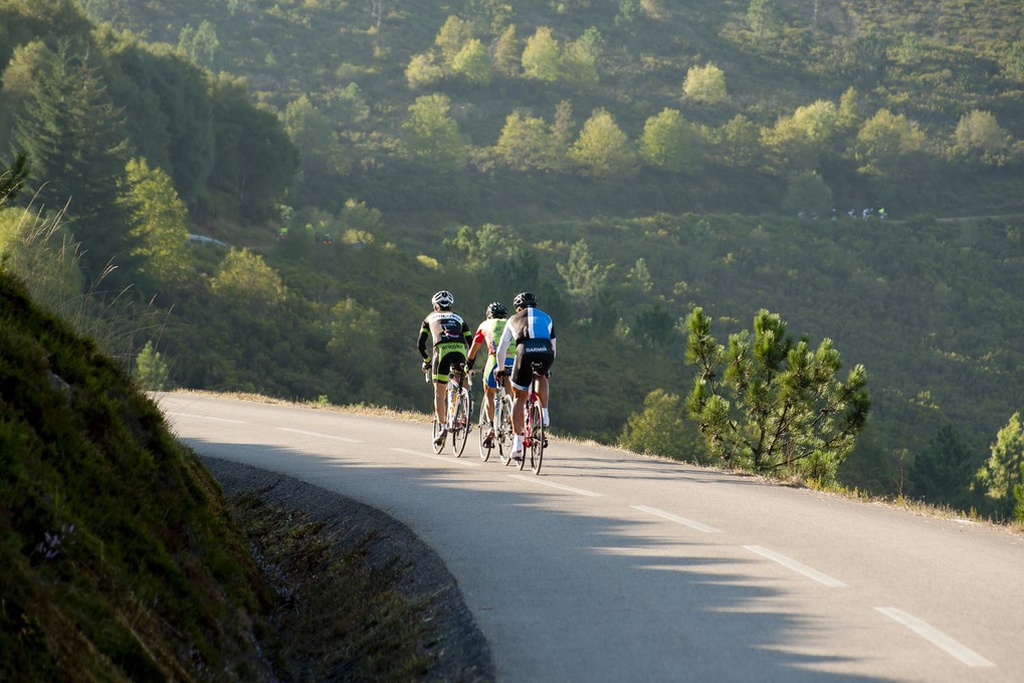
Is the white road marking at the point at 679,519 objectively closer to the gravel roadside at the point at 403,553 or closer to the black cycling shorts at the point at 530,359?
the gravel roadside at the point at 403,553

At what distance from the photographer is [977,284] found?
11056cm

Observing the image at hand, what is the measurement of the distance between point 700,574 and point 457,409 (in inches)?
299

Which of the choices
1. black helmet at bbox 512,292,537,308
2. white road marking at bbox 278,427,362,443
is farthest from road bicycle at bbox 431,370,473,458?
white road marking at bbox 278,427,362,443

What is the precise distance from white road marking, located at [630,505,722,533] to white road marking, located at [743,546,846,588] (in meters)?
0.84

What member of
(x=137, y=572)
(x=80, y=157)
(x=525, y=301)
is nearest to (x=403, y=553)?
(x=137, y=572)

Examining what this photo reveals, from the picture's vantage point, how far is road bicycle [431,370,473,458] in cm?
1498

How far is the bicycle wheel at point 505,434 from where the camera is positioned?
14469mm

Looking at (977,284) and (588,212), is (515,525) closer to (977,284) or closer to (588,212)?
(977,284)

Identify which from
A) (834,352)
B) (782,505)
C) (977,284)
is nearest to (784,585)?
(782,505)

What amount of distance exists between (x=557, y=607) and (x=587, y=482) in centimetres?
582

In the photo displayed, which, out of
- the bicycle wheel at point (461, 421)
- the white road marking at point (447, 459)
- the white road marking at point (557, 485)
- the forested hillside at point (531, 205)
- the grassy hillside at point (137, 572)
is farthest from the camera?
the forested hillside at point (531, 205)

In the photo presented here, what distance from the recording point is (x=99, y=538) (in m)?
6.55

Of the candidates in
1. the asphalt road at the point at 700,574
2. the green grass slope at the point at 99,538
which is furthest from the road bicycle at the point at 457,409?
the green grass slope at the point at 99,538

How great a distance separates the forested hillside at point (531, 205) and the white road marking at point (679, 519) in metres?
2.29
